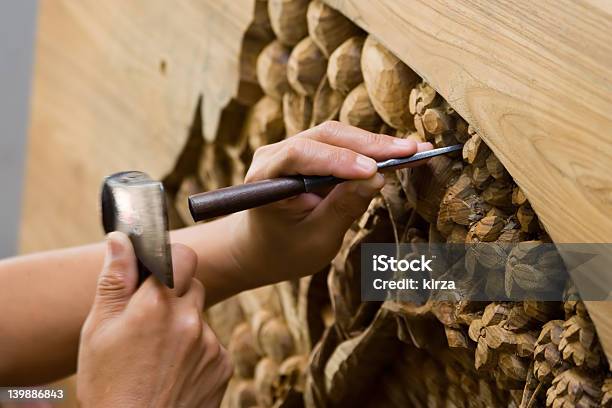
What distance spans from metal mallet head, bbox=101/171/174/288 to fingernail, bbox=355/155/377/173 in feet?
0.53

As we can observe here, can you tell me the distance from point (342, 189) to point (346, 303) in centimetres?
18

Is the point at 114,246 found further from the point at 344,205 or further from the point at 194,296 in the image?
the point at 344,205

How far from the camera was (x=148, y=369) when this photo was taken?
2.37 feet

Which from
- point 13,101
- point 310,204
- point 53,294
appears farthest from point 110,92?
point 13,101

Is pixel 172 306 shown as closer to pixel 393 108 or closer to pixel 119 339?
pixel 119 339

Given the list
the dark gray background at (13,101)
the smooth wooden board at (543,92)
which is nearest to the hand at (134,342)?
the smooth wooden board at (543,92)

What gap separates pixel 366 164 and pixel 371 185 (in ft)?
0.10

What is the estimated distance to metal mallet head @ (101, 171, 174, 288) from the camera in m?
0.66

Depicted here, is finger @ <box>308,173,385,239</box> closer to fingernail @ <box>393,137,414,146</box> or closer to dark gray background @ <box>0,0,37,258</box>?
fingernail @ <box>393,137,414,146</box>

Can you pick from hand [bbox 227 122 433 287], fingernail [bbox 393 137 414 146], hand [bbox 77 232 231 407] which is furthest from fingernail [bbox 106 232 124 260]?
fingernail [bbox 393 137 414 146]

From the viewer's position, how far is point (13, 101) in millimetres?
2916

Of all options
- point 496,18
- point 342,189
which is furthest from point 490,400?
point 496,18

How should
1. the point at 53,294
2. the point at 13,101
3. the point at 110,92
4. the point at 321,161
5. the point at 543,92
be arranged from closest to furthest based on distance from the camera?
the point at 543,92 → the point at 321,161 → the point at 53,294 → the point at 110,92 → the point at 13,101

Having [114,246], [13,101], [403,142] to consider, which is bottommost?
[13,101]
